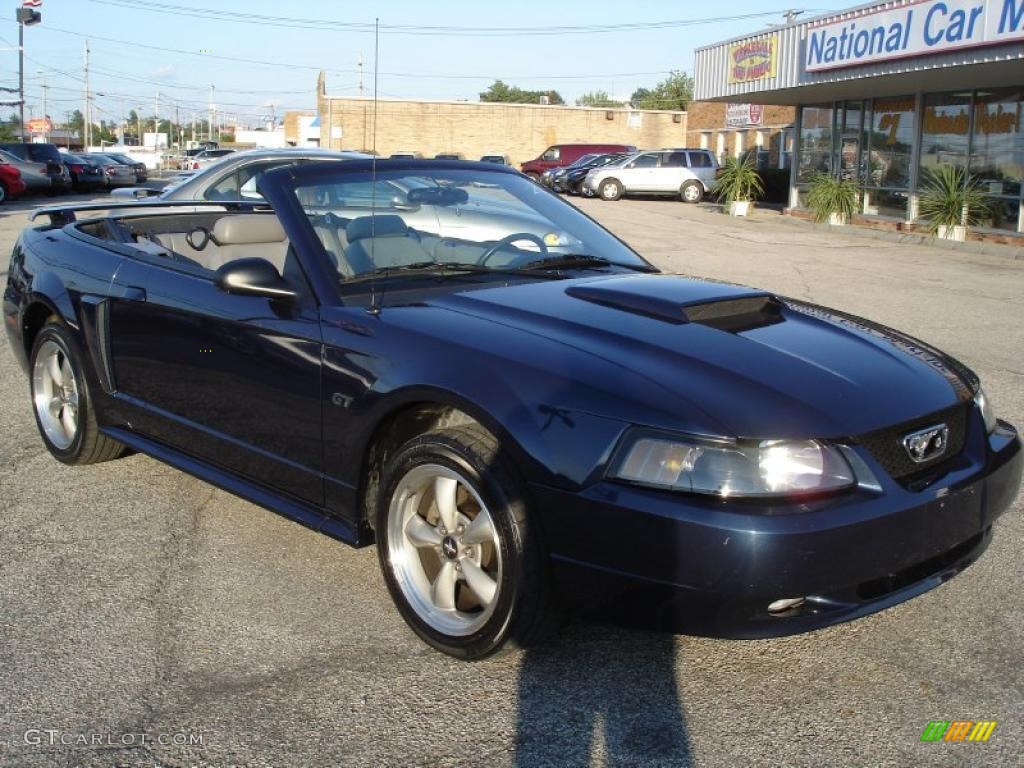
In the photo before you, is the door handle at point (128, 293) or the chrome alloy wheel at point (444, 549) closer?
the chrome alloy wheel at point (444, 549)

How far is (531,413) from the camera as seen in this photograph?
3.07 meters

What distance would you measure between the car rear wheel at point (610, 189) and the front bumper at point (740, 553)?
33.0 metres

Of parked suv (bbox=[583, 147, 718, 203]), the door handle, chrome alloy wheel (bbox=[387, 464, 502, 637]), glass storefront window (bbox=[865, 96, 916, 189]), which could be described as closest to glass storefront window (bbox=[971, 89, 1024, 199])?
glass storefront window (bbox=[865, 96, 916, 189])

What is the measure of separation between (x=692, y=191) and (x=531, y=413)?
110 ft

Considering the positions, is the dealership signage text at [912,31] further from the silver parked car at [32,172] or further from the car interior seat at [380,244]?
the silver parked car at [32,172]

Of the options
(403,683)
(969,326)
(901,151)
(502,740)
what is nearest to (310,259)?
(403,683)

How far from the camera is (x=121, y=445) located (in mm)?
5176

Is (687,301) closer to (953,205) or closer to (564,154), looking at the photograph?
(953,205)

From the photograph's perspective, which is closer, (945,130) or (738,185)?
(945,130)

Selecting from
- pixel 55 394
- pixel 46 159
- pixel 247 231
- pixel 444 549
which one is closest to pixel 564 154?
pixel 46 159

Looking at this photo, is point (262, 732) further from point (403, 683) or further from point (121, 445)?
point (121, 445)

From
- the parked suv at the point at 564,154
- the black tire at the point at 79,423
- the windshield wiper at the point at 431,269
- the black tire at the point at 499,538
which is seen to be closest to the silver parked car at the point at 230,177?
the black tire at the point at 79,423

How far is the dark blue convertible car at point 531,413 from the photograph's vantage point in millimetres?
2869

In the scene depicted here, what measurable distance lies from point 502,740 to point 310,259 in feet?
Result: 6.18
